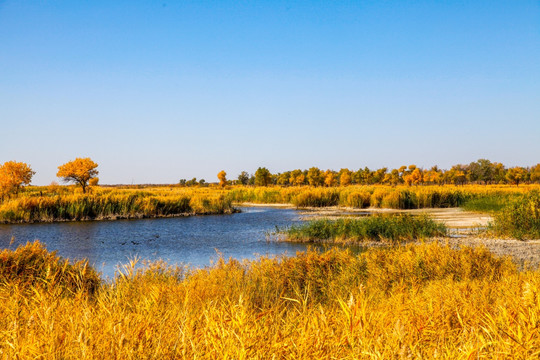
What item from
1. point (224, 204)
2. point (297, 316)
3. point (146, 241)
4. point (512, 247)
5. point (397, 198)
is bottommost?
point (146, 241)

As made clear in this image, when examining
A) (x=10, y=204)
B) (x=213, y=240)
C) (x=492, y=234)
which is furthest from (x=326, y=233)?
(x=10, y=204)

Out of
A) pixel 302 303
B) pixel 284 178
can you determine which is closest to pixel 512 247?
pixel 302 303

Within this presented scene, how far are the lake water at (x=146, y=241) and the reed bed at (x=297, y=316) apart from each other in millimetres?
6023

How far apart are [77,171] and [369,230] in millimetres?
38893

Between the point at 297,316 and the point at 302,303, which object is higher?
the point at 297,316

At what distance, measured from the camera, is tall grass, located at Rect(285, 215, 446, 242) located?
17.7 metres

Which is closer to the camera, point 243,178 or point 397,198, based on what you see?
point 397,198

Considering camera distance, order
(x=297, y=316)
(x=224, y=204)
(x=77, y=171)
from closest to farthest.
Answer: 1. (x=297, y=316)
2. (x=224, y=204)
3. (x=77, y=171)

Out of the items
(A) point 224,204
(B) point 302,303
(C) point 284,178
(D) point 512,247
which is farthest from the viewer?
(C) point 284,178

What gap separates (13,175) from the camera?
41.4 metres

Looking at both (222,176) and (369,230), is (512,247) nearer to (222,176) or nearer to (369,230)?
(369,230)

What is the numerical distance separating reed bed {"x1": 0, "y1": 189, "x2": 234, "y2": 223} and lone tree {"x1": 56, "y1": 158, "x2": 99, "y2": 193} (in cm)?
1426

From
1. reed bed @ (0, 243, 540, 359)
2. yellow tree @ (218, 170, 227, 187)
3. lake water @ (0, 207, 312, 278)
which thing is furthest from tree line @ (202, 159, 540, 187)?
reed bed @ (0, 243, 540, 359)

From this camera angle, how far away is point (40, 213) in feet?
96.2
